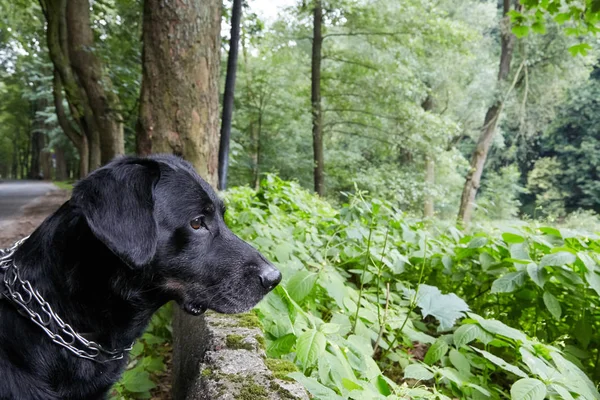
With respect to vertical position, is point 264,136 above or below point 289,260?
above

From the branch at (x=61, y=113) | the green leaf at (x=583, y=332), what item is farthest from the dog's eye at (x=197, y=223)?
the branch at (x=61, y=113)

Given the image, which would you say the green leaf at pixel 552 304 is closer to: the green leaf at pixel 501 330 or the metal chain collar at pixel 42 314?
the green leaf at pixel 501 330

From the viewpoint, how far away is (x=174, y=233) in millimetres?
2102

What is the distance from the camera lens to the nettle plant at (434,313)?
5.92 feet

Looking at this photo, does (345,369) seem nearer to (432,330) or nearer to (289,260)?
(289,260)

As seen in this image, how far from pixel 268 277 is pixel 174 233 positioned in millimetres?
563

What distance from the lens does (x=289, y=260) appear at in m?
2.97

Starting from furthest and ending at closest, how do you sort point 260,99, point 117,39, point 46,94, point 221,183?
point 46,94
point 260,99
point 117,39
point 221,183

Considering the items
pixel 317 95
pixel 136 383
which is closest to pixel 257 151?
pixel 317 95

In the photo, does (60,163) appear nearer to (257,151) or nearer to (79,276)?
(257,151)

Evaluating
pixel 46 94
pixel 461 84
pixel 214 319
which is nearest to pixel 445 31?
pixel 461 84

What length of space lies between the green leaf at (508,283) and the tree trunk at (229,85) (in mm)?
4712

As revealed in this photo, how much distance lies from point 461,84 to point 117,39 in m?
18.0

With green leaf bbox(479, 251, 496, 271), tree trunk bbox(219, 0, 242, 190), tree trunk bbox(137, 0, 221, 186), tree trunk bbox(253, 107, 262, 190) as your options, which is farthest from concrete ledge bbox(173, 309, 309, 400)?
tree trunk bbox(253, 107, 262, 190)
